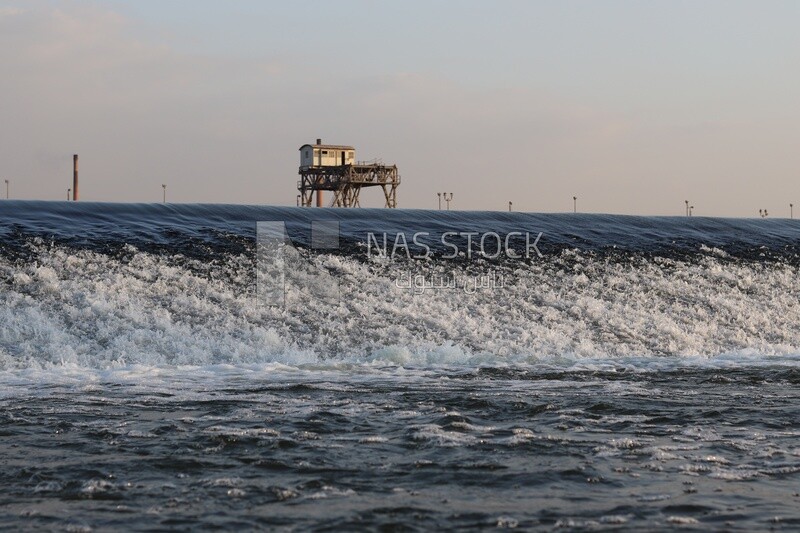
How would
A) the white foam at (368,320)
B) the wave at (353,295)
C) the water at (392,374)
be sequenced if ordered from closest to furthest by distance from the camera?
the water at (392,374) → the white foam at (368,320) → the wave at (353,295)

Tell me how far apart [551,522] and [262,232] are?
1332cm

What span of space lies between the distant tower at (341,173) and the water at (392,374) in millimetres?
30223

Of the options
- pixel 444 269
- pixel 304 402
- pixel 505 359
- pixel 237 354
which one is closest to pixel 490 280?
pixel 444 269

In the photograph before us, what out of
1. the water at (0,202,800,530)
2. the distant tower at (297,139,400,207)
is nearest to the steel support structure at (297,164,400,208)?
the distant tower at (297,139,400,207)

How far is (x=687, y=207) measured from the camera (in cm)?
4297

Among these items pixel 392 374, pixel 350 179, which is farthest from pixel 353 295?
pixel 350 179

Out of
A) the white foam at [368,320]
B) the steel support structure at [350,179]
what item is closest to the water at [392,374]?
the white foam at [368,320]

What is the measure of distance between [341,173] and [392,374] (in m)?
41.4

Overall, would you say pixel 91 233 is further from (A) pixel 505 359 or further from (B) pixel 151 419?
(B) pixel 151 419

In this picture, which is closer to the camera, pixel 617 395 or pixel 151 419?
pixel 151 419

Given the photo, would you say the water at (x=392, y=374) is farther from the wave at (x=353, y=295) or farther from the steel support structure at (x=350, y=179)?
the steel support structure at (x=350, y=179)

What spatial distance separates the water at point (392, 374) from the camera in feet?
16.9

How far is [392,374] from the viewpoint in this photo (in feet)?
35.4

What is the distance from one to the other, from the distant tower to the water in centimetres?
3022
